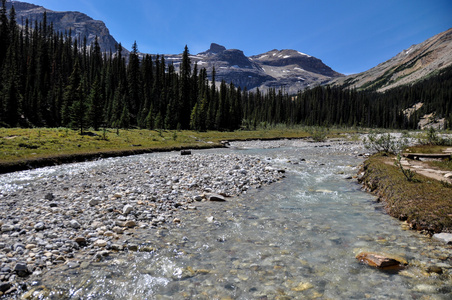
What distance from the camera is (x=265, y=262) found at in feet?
19.8

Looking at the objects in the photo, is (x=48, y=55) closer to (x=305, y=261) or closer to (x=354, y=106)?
(x=305, y=261)

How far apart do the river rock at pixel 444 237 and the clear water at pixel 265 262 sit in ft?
1.00

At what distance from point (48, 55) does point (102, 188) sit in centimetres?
10574

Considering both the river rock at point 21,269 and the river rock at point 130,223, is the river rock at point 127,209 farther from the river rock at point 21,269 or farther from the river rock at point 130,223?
the river rock at point 21,269

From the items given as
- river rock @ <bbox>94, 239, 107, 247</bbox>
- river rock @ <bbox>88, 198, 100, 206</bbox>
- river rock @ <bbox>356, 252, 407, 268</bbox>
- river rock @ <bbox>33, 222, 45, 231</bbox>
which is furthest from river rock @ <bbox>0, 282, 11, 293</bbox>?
river rock @ <bbox>356, 252, 407, 268</bbox>

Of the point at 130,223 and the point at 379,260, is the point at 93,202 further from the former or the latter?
the point at 379,260

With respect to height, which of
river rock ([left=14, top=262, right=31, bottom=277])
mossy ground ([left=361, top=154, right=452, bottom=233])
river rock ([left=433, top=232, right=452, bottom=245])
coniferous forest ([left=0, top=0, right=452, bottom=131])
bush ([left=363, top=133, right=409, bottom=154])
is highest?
coniferous forest ([left=0, top=0, right=452, bottom=131])

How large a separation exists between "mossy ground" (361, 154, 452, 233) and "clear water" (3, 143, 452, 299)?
574 millimetres

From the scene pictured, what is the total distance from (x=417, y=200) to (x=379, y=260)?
4648 mm

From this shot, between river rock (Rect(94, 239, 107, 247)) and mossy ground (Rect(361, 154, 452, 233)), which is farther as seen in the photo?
mossy ground (Rect(361, 154, 452, 233))

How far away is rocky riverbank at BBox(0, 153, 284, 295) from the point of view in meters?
5.73

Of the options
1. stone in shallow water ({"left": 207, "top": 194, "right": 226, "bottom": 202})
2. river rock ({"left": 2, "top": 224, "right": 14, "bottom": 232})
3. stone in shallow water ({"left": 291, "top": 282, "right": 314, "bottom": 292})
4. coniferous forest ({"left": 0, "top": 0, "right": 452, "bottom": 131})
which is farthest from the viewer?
coniferous forest ({"left": 0, "top": 0, "right": 452, "bottom": 131})

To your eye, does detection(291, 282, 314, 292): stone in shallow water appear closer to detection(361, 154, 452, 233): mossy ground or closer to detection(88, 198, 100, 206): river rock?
detection(361, 154, 452, 233): mossy ground

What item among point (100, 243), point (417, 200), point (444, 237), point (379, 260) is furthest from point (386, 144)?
point (100, 243)
